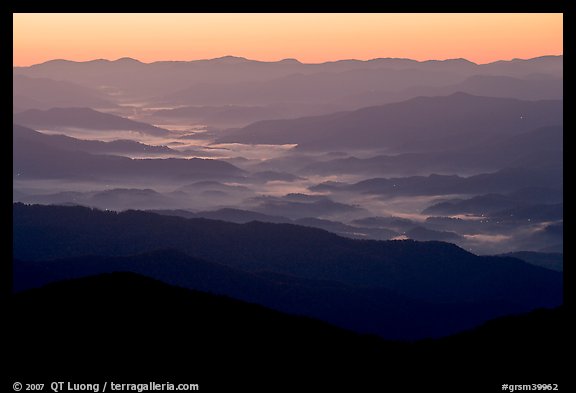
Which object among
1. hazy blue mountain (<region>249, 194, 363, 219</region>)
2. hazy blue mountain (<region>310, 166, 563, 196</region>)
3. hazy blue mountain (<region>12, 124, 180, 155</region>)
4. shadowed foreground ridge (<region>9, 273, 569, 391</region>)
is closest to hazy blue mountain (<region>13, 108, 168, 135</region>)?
hazy blue mountain (<region>12, 124, 180, 155</region>)

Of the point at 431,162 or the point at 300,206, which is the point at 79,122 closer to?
the point at 431,162

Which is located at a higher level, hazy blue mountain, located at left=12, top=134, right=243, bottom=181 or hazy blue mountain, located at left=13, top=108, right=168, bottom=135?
hazy blue mountain, located at left=13, top=108, right=168, bottom=135

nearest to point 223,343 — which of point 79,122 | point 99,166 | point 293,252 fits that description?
point 293,252

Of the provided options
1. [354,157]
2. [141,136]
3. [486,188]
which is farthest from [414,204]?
[141,136]

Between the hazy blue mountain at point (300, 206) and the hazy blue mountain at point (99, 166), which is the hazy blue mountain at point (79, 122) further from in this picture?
the hazy blue mountain at point (300, 206)

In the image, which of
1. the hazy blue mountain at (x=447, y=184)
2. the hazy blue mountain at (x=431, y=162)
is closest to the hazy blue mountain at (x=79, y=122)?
the hazy blue mountain at (x=431, y=162)

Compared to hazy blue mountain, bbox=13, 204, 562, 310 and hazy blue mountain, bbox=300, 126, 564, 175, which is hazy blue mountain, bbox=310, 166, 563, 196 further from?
hazy blue mountain, bbox=13, 204, 562, 310

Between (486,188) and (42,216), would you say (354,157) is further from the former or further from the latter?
(42,216)

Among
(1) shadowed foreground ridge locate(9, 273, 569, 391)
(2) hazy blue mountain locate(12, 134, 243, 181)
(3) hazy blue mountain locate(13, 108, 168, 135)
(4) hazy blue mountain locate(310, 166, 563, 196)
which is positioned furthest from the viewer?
Answer: (3) hazy blue mountain locate(13, 108, 168, 135)
